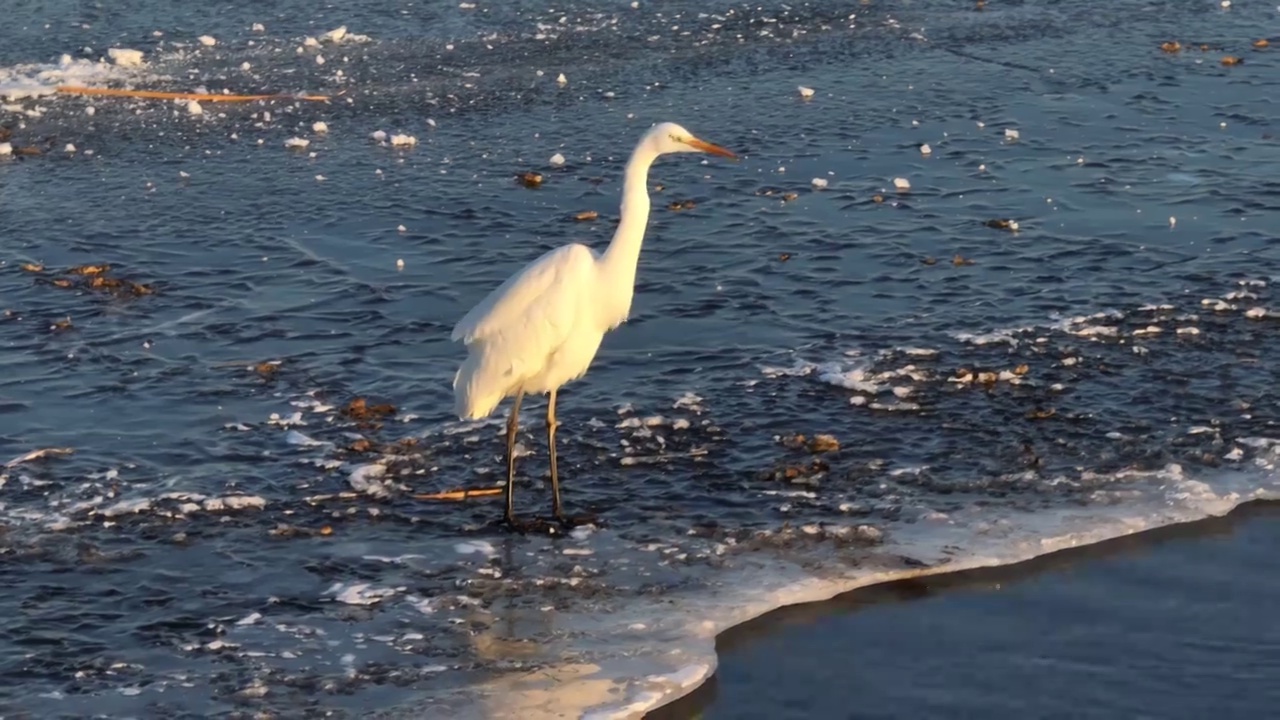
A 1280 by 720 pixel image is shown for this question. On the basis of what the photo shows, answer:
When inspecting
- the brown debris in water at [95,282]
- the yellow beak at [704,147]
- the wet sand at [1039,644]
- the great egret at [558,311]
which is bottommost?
the wet sand at [1039,644]

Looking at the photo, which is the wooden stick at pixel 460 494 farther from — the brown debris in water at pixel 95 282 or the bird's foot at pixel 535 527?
the brown debris in water at pixel 95 282

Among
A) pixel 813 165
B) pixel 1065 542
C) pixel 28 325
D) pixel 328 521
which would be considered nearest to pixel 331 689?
pixel 328 521

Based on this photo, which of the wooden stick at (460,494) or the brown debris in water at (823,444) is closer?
the wooden stick at (460,494)

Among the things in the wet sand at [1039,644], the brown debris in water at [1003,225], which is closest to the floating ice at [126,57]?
the brown debris in water at [1003,225]

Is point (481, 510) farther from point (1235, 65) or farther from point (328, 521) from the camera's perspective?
point (1235, 65)

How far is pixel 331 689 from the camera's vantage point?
5.65m

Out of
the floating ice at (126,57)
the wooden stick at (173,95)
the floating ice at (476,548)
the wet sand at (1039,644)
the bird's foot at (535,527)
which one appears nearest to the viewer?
the wet sand at (1039,644)

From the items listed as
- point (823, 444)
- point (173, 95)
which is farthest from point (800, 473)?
point (173, 95)

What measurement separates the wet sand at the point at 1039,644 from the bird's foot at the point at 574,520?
3.78 ft

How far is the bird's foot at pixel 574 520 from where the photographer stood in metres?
6.99

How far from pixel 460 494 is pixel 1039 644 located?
2.71 metres

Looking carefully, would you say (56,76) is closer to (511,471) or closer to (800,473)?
(511,471)

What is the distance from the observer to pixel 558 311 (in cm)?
710

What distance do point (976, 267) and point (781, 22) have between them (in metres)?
6.27
